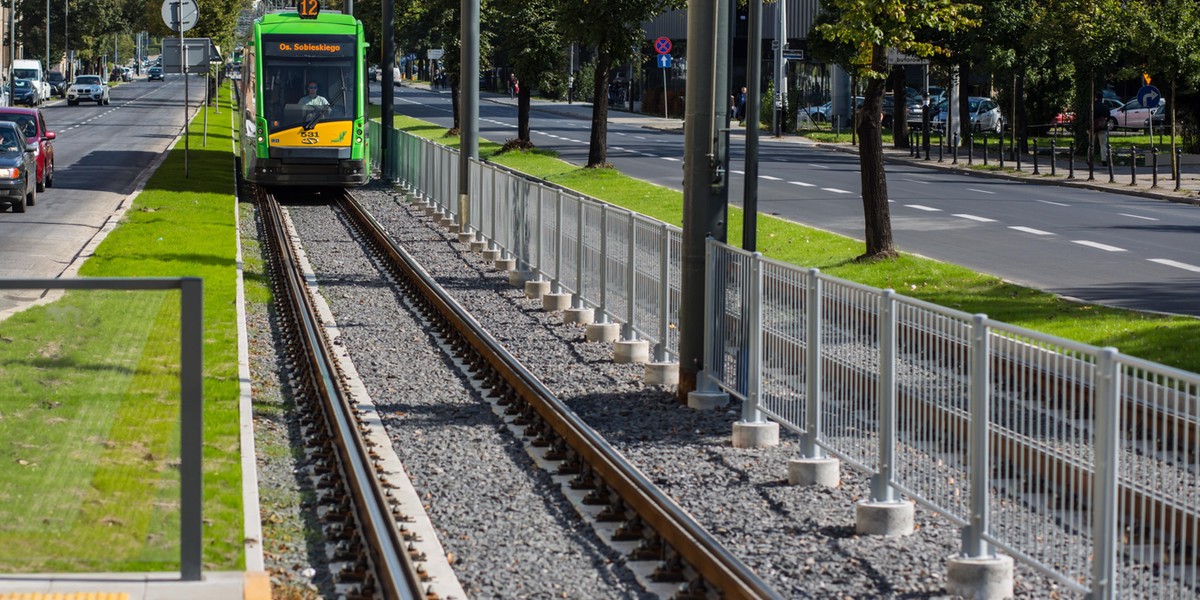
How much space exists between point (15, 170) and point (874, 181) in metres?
15.8

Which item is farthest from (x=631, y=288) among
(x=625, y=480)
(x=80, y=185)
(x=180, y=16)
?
(x=80, y=185)

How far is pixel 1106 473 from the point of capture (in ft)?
22.3

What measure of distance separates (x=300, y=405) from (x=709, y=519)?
15.3 ft

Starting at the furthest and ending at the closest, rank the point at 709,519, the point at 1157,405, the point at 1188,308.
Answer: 1. the point at 1188,308
2. the point at 709,519
3. the point at 1157,405

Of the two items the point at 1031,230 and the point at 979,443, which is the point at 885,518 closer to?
the point at 979,443

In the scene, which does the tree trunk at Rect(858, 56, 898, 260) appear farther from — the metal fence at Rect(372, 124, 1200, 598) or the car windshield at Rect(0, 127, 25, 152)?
the car windshield at Rect(0, 127, 25, 152)

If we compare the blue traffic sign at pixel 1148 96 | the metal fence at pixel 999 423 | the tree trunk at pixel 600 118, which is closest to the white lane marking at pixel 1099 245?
the metal fence at pixel 999 423

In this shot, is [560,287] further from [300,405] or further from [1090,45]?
[1090,45]

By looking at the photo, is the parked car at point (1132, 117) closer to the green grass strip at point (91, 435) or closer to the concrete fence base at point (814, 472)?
the concrete fence base at point (814, 472)

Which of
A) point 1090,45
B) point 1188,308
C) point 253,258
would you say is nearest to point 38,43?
point 1090,45

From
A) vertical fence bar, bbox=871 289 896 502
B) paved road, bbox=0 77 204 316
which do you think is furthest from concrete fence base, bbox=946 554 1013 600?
paved road, bbox=0 77 204 316

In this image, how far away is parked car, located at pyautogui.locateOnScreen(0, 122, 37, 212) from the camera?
2977 cm

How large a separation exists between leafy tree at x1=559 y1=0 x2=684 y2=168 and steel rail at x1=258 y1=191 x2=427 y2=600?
2276 centimetres

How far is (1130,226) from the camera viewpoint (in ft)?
92.6
